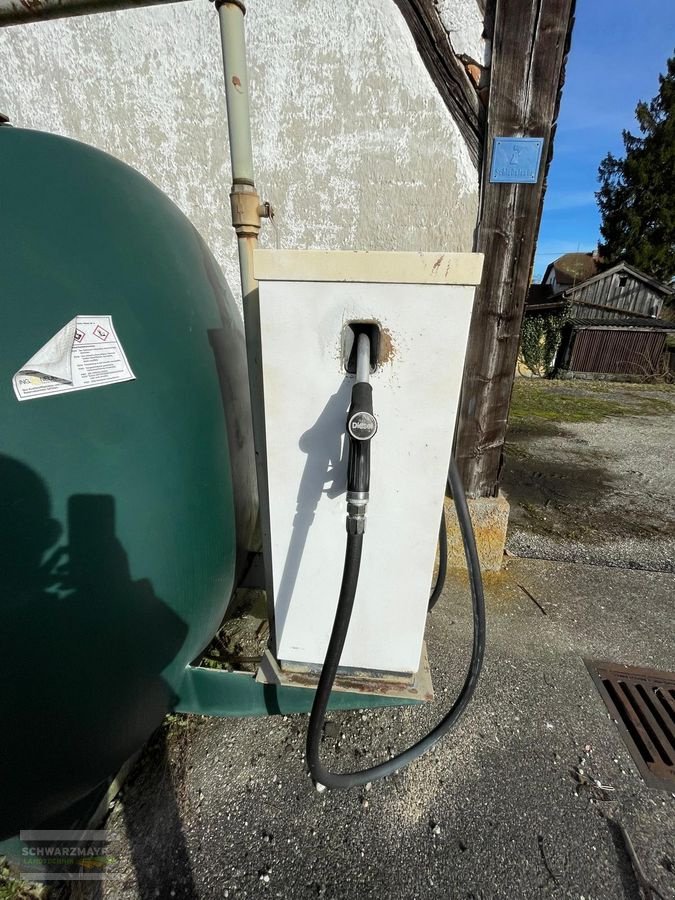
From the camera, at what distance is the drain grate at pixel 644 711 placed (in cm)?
145

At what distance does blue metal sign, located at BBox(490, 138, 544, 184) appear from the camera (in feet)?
5.90

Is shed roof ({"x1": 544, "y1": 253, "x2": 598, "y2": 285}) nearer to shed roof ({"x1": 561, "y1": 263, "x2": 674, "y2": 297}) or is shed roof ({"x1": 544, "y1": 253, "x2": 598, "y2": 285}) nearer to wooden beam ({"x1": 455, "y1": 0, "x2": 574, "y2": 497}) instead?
shed roof ({"x1": 561, "y1": 263, "x2": 674, "y2": 297})

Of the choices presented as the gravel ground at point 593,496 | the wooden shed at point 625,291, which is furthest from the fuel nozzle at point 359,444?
the wooden shed at point 625,291

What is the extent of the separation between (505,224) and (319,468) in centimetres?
166

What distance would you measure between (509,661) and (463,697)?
556mm

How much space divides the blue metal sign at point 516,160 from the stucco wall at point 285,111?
120mm

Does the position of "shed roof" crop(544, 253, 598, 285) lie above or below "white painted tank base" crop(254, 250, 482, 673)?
above

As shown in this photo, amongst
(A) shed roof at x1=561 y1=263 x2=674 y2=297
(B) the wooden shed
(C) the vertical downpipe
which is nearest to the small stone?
(C) the vertical downpipe

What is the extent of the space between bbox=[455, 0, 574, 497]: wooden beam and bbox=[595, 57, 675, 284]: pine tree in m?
23.8

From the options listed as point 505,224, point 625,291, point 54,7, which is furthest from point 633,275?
point 54,7

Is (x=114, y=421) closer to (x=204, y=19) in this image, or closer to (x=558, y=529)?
(x=204, y=19)

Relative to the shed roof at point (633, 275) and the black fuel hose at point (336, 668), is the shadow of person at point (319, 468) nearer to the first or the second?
the black fuel hose at point (336, 668)

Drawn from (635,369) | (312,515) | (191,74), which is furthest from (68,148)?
(635,369)

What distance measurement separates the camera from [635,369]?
13508mm
